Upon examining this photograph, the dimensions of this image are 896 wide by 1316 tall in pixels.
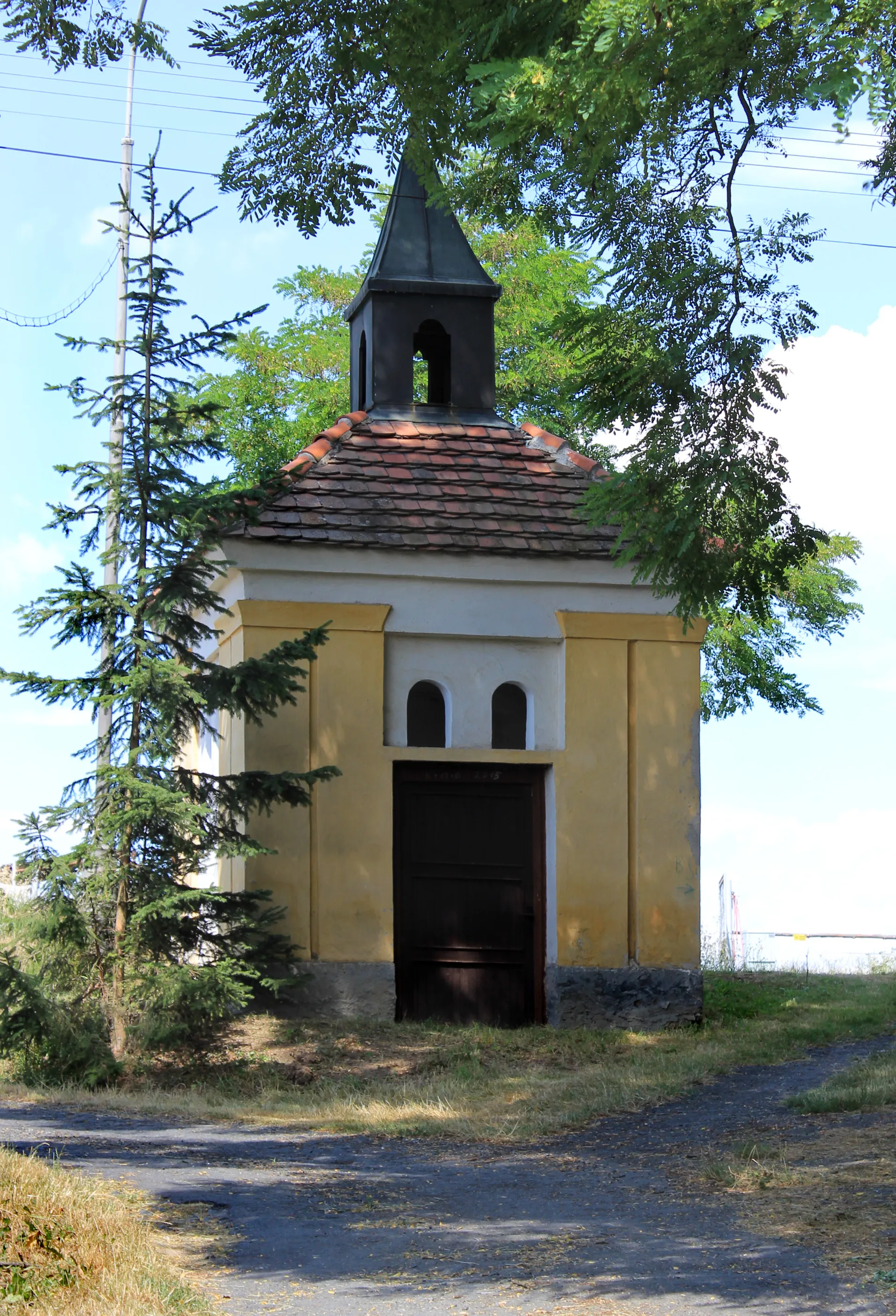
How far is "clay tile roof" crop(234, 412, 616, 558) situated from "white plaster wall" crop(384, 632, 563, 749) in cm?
101

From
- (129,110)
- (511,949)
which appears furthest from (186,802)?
(129,110)

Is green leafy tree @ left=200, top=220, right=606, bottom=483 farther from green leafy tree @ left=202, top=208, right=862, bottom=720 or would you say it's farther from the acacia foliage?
the acacia foliage

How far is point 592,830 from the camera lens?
1496 cm

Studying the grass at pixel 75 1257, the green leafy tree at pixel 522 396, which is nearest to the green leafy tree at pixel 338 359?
the green leafy tree at pixel 522 396

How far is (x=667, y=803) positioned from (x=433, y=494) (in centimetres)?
398

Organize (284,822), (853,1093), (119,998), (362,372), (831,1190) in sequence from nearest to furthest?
(831,1190)
(853,1093)
(119,998)
(284,822)
(362,372)

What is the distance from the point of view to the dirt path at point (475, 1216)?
6.07m

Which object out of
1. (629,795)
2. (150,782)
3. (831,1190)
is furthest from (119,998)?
(831,1190)

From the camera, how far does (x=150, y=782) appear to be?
12188mm

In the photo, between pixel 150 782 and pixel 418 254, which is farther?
pixel 418 254

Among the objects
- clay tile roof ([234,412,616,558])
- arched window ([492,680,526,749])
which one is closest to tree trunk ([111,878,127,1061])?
clay tile roof ([234,412,616,558])

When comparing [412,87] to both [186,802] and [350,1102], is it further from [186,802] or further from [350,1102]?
[350,1102]

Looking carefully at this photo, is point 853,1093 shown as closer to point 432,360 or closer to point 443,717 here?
point 443,717

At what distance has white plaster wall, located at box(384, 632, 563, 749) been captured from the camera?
49.2ft
